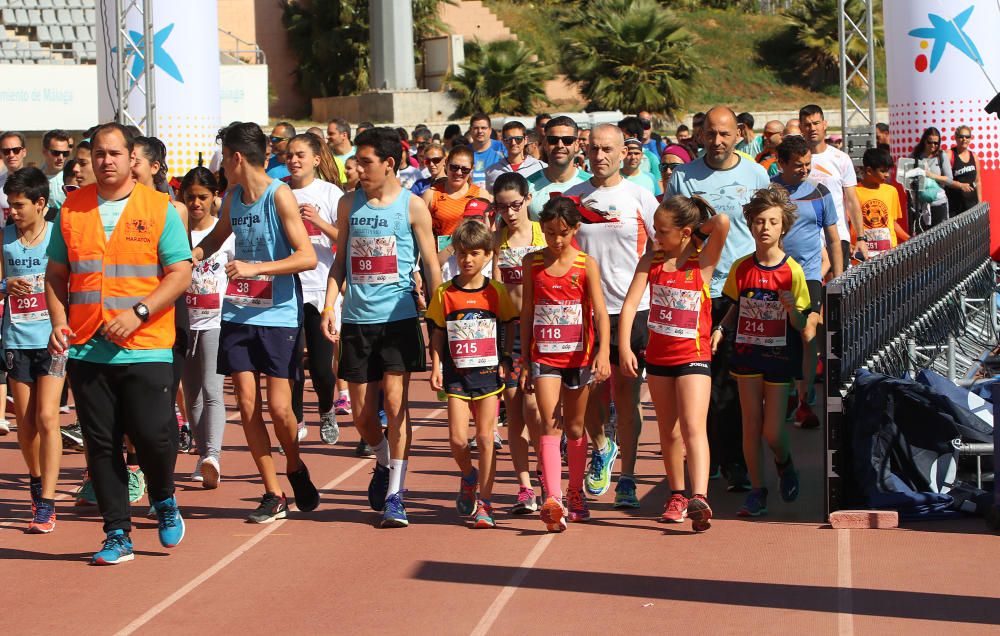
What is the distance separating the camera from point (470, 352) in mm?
7688

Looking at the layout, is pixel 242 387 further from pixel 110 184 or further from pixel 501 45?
pixel 501 45

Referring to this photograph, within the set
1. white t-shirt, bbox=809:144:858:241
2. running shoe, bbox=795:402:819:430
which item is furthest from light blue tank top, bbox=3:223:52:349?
white t-shirt, bbox=809:144:858:241

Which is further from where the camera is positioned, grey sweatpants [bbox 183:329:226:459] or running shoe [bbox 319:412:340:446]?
running shoe [bbox 319:412:340:446]

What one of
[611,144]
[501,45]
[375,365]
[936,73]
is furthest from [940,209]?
[501,45]

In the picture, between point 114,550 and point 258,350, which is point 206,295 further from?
point 114,550

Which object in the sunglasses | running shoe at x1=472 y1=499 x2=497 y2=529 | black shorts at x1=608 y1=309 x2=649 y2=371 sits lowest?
running shoe at x1=472 y1=499 x2=497 y2=529

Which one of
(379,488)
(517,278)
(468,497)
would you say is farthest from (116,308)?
(517,278)

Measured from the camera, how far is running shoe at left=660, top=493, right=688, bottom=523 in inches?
301

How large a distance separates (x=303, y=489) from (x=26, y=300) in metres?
1.92

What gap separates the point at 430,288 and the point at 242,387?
1.10 m

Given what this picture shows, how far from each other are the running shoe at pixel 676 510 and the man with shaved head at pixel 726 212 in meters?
0.87

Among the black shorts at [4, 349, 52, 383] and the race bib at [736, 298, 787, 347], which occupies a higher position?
the race bib at [736, 298, 787, 347]

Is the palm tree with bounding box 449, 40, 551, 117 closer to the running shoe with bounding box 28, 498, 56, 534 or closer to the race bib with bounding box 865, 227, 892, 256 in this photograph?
the race bib with bounding box 865, 227, 892, 256

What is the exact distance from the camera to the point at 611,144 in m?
8.30
